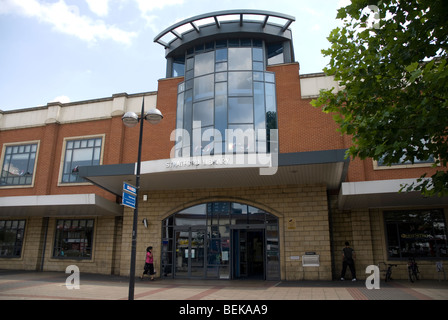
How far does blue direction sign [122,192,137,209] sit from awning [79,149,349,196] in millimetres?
5010

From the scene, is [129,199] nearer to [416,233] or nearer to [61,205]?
[61,205]

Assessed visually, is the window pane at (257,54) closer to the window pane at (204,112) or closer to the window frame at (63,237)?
the window pane at (204,112)

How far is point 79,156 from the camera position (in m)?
20.8

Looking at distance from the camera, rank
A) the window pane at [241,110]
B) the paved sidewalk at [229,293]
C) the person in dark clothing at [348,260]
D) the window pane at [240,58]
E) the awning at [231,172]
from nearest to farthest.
A: the paved sidewalk at [229,293] → the awning at [231,172] → the person in dark clothing at [348,260] → the window pane at [241,110] → the window pane at [240,58]

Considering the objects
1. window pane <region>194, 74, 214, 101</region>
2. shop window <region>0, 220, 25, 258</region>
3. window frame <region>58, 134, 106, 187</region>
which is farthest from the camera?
shop window <region>0, 220, 25, 258</region>

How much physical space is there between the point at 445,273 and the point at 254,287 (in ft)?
26.5

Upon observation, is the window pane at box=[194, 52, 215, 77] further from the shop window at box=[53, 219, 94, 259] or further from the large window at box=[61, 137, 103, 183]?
the shop window at box=[53, 219, 94, 259]

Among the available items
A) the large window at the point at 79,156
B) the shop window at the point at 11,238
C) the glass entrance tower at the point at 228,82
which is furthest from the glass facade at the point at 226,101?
the shop window at the point at 11,238

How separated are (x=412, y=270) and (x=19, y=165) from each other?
22095 mm

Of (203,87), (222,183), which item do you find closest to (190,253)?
(222,183)

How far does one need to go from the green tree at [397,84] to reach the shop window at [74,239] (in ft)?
51.9

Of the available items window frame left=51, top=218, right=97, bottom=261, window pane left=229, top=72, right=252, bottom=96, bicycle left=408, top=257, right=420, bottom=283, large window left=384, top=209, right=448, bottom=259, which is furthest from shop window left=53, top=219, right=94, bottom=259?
bicycle left=408, top=257, right=420, bottom=283

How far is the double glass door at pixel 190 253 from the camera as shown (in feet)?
53.4

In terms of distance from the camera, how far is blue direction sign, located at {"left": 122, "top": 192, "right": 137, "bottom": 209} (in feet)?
28.3
